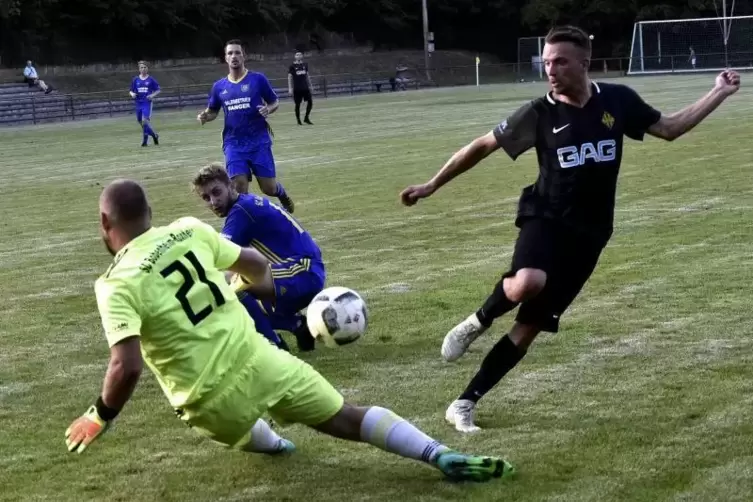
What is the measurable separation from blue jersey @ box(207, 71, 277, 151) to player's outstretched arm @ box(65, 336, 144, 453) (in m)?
9.01

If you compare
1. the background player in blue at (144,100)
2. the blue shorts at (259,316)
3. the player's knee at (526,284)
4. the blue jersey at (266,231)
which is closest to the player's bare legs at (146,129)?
the background player in blue at (144,100)

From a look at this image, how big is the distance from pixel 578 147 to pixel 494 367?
43.8 inches

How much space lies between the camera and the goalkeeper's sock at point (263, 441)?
5.25 m

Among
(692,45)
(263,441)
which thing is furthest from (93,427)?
(692,45)

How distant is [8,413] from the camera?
20.8ft

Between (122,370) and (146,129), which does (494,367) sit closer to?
(122,370)

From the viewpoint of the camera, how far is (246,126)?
1323 centimetres

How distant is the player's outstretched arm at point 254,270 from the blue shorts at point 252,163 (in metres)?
8.16

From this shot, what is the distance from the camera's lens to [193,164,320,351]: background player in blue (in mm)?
7020

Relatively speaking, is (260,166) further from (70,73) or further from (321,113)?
(70,73)

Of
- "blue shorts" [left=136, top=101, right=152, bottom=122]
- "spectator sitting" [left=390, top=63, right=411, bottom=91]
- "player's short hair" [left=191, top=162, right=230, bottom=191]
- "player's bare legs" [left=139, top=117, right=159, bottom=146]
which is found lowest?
"spectator sitting" [left=390, top=63, right=411, bottom=91]

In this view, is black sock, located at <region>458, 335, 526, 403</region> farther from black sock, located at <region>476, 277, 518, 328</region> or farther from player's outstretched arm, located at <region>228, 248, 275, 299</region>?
player's outstretched arm, located at <region>228, 248, 275, 299</region>

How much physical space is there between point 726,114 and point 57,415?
74.3 ft

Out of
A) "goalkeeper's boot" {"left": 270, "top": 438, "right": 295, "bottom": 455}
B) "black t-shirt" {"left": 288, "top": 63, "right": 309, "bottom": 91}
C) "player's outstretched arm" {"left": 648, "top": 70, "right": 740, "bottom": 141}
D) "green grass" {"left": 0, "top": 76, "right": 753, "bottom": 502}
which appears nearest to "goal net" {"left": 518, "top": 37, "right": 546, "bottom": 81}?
"black t-shirt" {"left": 288, "top": 63, "right": 309, "bottom": 91}
